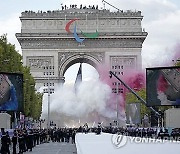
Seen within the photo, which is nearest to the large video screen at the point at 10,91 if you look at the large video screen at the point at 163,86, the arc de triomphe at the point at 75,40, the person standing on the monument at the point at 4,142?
the large video screen at the point at 163,86

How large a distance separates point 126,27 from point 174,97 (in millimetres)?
84955

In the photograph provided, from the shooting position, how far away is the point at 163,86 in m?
61.2

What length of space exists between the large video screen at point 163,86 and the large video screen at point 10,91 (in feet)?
42.7

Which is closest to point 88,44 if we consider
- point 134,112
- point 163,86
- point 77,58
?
point 77,58

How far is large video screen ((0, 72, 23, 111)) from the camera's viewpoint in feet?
177

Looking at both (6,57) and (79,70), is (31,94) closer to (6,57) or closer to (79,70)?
(6,57)

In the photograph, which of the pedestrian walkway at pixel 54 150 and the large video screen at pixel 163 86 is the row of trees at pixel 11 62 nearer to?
the large video screen at pixel 163 86

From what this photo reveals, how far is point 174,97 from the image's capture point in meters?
61.3

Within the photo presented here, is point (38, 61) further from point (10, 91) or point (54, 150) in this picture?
point (54, 150)

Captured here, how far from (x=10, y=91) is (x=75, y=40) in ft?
296

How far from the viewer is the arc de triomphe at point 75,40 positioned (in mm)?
143625

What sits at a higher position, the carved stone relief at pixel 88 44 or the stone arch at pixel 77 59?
the carved stone relief at pixel 88 44

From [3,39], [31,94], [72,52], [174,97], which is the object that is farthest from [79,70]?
[174,97]

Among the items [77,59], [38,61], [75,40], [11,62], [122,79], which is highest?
[75,40]
